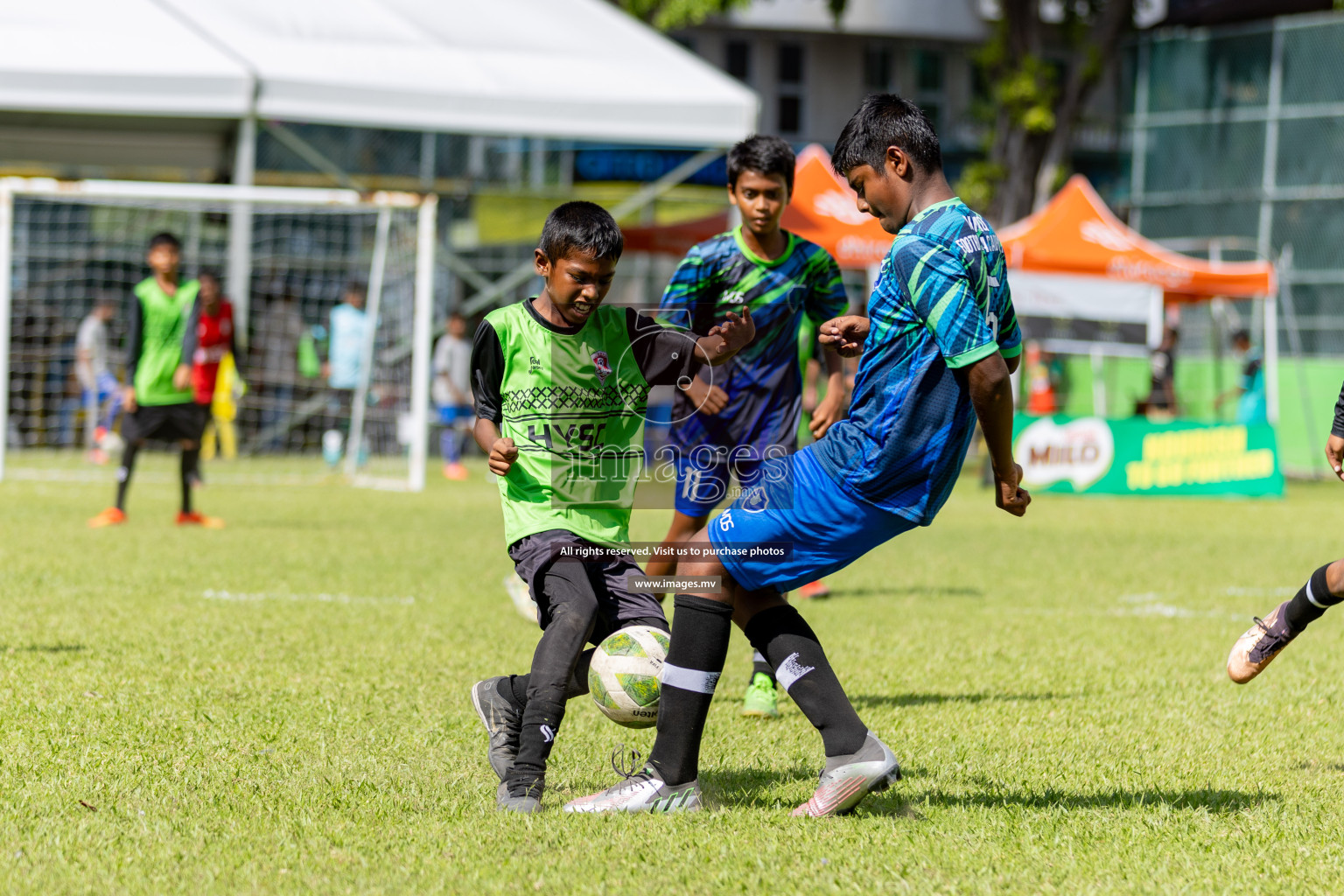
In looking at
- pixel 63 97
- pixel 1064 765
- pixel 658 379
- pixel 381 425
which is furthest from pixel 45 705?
pixel 63 97

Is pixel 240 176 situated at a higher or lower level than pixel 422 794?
higher

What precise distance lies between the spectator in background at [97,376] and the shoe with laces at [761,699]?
13.0 meters

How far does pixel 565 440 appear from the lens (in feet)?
13.8

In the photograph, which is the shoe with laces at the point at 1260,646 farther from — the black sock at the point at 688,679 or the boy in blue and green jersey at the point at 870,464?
the black sock at the point at 688,679

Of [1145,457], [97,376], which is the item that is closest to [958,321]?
[1145,457]

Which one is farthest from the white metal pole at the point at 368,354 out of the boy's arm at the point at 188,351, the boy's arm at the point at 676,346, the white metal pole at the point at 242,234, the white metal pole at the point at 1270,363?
the boy's arm at the point at 676,346

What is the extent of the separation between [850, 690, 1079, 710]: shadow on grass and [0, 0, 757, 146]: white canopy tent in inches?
527

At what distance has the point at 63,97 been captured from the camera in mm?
17297

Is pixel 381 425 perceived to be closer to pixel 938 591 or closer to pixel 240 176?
pixel 240 176

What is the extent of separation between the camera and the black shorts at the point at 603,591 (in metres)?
4.08

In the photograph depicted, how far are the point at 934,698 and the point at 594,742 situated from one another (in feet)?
5.02

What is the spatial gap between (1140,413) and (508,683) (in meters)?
18.0

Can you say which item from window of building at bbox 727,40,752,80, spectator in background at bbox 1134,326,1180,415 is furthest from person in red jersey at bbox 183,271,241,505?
window of building at bbox 727,40,752,80

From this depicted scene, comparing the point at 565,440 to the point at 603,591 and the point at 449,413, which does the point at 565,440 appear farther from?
Result: the point at 449,413
